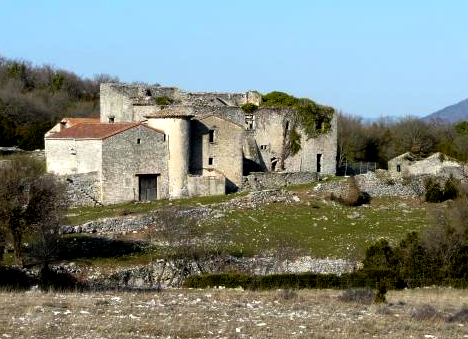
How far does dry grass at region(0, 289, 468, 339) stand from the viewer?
55.0 ft

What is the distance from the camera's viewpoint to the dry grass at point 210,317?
660 inches

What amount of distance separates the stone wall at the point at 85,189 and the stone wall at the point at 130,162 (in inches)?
14.3

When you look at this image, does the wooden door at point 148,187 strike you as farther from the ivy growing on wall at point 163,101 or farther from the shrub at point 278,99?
the shrub at point 278,99

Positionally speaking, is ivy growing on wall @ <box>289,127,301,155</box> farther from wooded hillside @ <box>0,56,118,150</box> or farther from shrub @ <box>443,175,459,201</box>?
A: wooded hillside @ <box>0,56,118,150</box>

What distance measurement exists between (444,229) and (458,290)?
131 inches

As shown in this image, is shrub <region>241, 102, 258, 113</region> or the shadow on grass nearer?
the shadow on grass

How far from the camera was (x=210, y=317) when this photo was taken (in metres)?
18.7

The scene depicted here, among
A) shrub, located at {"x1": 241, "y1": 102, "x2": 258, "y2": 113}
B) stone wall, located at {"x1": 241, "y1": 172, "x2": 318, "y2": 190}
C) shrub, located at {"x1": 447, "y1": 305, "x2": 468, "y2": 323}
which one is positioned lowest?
shrub, located at {"x1": 447, "y1": 305, "x2": 468, "y2": 323}

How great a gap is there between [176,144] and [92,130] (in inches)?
161

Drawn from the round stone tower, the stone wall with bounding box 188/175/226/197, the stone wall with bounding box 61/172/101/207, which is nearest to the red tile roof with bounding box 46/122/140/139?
the round stone tower

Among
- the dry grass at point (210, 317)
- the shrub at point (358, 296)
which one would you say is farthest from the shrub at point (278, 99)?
the dry grass at point (210, 317)

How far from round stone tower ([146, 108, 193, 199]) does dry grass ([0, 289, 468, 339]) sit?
70.3 ft

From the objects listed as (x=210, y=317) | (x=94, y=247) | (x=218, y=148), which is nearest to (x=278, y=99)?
(x=218, y=148)

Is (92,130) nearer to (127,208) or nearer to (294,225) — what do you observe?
(127,208)
